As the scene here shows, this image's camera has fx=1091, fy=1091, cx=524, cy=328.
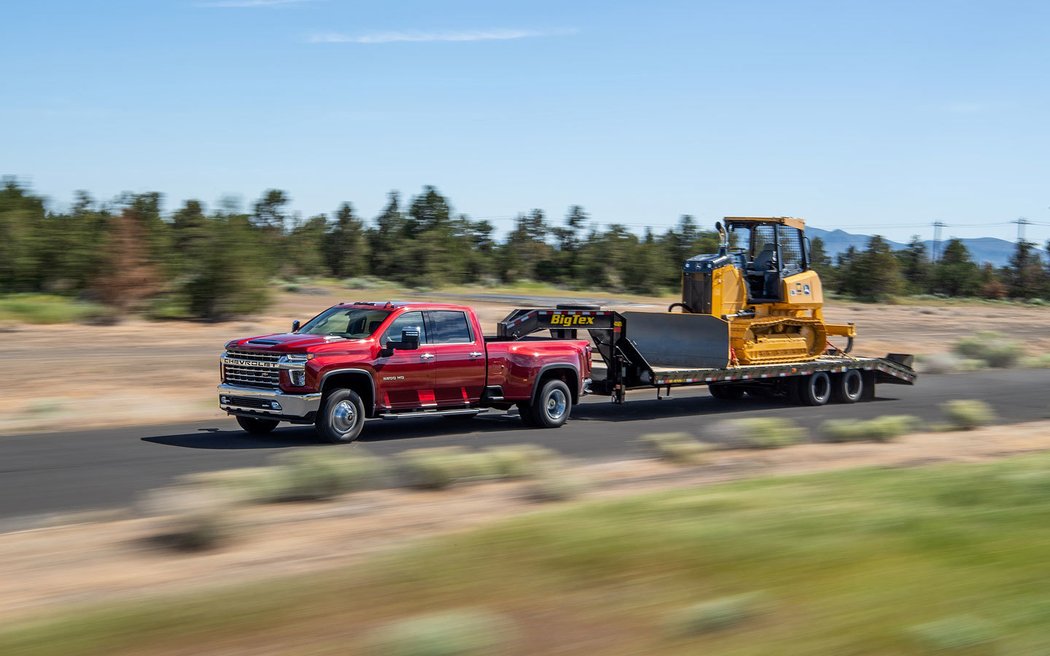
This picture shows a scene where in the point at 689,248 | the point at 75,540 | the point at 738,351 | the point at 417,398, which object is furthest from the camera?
the point at 689,248

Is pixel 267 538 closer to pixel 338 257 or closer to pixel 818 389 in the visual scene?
pixel 818 389

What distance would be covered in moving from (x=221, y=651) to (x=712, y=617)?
2657mm

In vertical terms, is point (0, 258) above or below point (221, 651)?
above

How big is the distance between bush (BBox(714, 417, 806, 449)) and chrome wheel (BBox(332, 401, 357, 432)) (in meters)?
5.16

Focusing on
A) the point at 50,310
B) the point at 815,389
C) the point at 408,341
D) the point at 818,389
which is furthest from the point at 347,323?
the point at 50,310

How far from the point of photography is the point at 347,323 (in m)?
15.3

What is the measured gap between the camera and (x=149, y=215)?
1389 inches

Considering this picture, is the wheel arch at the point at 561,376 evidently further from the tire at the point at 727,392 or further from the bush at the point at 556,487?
the tire at the point at 727,392

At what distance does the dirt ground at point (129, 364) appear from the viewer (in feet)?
55.1

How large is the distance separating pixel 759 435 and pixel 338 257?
205 feet

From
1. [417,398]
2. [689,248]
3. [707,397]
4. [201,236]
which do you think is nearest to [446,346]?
[417,398]

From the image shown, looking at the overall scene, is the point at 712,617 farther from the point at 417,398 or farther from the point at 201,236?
the point at 201,236

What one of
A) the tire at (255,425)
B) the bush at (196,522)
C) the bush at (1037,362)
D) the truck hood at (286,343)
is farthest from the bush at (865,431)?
the bush at (1037,362)

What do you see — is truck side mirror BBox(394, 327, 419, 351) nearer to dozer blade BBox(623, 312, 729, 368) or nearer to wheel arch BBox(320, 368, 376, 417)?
wheel arch BBox(320, 368, 376, 417)
